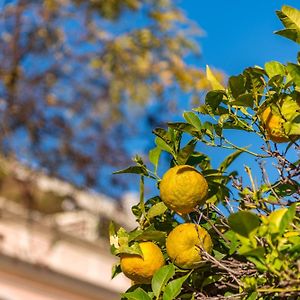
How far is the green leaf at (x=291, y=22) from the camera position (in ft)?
3.66

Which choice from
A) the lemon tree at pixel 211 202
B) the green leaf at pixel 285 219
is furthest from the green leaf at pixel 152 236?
the green leaf at pixel 285 219

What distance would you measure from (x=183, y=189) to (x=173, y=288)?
0.17 m

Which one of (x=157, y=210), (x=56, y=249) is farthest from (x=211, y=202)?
(x=56, y=249)

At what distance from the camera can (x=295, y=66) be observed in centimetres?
108

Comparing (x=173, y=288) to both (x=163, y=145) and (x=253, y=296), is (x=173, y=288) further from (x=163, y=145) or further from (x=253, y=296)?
(x=163, y=145)

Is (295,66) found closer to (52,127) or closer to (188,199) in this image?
(188,199)

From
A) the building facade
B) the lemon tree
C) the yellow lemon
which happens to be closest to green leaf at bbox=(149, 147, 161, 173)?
the lemon tree

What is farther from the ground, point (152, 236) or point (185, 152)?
point (185, 152)

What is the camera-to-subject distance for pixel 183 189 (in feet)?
4.02

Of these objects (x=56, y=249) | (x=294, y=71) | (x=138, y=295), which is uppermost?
(x=56, y=249)

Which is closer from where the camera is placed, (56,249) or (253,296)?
(253,296)

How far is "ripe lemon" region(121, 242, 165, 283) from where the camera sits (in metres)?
1.26

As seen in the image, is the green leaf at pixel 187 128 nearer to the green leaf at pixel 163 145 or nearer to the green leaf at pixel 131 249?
the green leaf at pixel 163 145

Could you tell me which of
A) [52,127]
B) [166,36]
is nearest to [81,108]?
[52,127]
